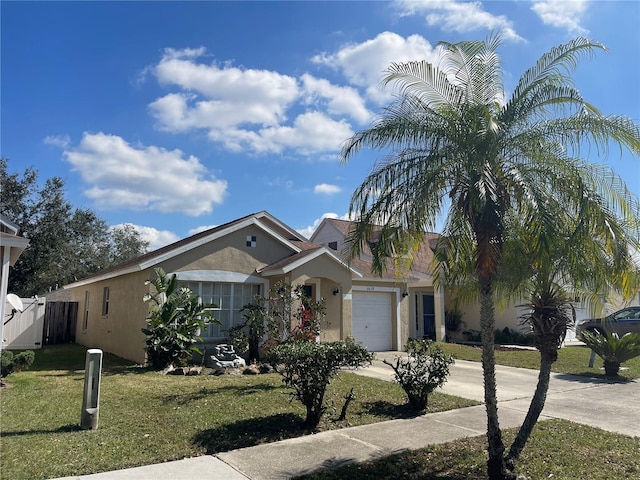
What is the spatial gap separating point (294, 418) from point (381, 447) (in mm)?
1916

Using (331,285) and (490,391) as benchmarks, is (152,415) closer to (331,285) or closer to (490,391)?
(490,391)

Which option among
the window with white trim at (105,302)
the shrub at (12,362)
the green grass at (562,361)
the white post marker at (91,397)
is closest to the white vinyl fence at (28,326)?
the window with white trim at (105,302)

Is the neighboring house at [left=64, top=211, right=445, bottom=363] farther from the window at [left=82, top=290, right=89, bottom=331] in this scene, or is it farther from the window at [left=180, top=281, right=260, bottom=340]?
the window at [left=82, top=290, right=89, bottom=331]

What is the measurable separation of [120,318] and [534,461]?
48.1 feet

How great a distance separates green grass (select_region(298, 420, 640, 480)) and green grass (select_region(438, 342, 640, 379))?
5.62m

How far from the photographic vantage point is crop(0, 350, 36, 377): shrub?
11.7 metres

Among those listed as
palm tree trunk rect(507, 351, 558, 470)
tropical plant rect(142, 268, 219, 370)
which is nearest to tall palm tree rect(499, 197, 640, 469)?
palm tree trunk rect(507, 351, 558, 470)

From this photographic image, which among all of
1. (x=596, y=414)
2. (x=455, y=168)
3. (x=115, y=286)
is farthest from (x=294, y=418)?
(x=115, y=286)

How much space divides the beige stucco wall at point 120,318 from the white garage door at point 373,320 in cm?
804

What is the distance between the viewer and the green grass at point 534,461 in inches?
233

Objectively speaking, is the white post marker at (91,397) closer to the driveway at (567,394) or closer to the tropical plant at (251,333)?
the tropical plant at (251,333)

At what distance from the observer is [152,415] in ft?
27.9

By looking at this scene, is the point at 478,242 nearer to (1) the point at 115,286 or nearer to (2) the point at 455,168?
(2) the point at 455,168

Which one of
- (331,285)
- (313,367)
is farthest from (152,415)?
(331,285)
